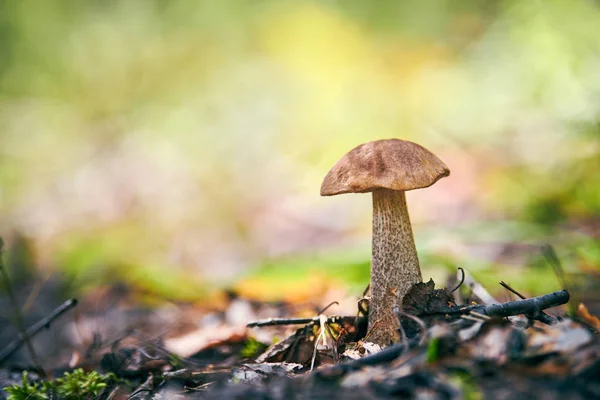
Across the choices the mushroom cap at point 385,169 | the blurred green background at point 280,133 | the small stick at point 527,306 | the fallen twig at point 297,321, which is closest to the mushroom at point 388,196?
the mushroom cap at point 385,169

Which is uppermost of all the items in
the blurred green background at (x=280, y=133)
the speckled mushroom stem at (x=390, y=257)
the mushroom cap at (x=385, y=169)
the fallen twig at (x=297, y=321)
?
the blurred green background at (x=280, y=133)

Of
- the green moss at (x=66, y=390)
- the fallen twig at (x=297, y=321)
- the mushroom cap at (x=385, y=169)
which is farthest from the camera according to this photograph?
the fallen twig at (x=297, y=321)

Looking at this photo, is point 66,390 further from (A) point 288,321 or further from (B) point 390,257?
(B) point 390,257

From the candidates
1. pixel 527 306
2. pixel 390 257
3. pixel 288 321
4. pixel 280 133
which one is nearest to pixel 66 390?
pixel 288 321

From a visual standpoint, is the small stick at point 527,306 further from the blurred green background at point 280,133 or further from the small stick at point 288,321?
the blurred green background at point 280,133

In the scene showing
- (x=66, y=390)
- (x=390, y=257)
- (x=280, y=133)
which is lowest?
(x=66, y=390)

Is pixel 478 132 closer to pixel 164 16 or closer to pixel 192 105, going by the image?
pixel 192 105

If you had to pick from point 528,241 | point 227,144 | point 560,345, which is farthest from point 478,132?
point 560,345
